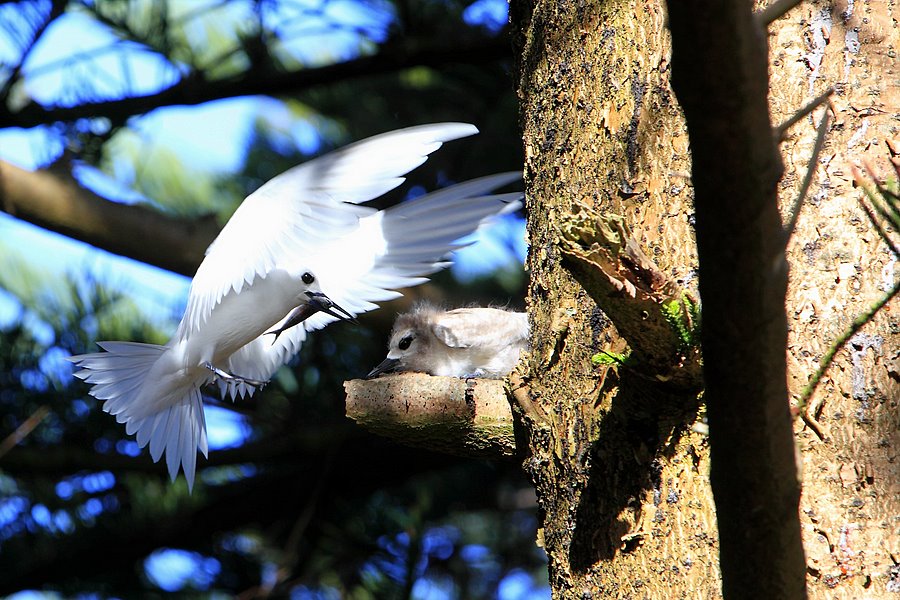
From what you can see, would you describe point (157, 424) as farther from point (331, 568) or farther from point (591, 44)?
point (591, 44)

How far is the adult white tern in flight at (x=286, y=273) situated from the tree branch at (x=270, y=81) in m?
0.48

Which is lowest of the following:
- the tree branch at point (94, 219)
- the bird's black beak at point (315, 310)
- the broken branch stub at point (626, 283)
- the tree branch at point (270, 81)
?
the broken branch stub at point (626, 283)

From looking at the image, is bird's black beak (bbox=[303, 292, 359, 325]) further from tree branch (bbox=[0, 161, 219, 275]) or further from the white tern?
tree branch (bbox=[0, 161, 219, 275])

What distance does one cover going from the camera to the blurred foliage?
102 inches

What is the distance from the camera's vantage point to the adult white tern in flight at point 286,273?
189 centimetres

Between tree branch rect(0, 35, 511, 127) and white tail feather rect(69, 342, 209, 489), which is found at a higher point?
tree branch rect(0, 35, 511, 127)

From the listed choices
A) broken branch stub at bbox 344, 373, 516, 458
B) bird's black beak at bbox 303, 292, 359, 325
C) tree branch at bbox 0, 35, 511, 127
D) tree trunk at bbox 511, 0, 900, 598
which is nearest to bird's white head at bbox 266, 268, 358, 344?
bird's black beak at bbox 303, 292, 359, 325

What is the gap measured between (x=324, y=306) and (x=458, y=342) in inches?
12.9

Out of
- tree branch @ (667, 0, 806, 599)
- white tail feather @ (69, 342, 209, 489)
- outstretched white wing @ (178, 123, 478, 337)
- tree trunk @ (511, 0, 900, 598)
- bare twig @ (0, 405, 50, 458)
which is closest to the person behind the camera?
tree branch @ (667, 0, 806, 599)

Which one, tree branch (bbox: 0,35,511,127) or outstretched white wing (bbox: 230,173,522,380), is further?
tree branch (bbox: 0,35,511,127)

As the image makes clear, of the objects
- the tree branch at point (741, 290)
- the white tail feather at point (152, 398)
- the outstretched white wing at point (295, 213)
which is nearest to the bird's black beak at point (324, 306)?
the outstretched white wing at point (295, 213)

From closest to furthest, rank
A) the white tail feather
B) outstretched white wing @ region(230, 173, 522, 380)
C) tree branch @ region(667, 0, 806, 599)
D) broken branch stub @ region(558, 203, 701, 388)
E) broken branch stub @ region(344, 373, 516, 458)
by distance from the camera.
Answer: tree branch @ region(667, 0, 806, 599)
broken branch stub @ region(558, 203, 701, 388)
broken branch stub @ region(344, 373, 516, 458)
outstretched white wing @ region(230, 173, 522, 380)
the white tail feather

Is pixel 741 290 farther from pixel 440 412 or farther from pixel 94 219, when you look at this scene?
pixel 94 219

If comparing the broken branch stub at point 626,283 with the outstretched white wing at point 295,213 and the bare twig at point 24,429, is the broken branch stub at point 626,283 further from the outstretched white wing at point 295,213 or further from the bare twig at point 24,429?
the bare twig at point 24,429
